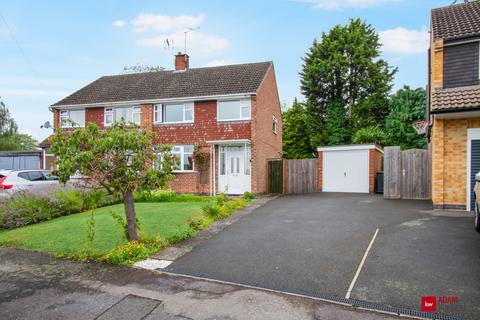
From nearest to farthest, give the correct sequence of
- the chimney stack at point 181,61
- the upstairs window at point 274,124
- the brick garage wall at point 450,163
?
the brick garage wall at point 450,163 < the upstairs window at point 274,124 < the chimney stack at point 181,61

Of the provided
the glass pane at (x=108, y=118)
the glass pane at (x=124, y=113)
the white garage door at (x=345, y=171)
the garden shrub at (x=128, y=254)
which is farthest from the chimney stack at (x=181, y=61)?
the garden shrub at (x=128, y=254)

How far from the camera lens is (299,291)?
4473 millimetres

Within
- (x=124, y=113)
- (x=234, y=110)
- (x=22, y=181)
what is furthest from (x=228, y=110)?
(x=22, y=181)

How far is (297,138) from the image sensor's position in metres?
32.7

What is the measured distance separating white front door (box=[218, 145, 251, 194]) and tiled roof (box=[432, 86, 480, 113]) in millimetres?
8412

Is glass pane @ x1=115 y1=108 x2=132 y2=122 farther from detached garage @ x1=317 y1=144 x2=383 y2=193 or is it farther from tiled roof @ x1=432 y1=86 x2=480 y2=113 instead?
tiled roof @ x1=432 y1=86 x2=480 y2=113

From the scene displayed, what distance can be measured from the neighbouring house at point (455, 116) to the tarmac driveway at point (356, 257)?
3.41ft

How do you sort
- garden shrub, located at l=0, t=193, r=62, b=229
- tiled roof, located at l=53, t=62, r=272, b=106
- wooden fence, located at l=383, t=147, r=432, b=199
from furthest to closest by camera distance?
1. tiled roof, located at l=53, t=62, r=272, b=106
2. wooden fence, located at l=383, t=147, r=432, b=199
3. garden shrub, located at l=0, t=193, r=62, b=229

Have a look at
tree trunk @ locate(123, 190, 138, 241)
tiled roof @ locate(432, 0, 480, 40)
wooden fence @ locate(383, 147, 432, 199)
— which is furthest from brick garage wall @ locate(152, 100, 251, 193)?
tree trunk @ locate(123, 190, 138, 241)

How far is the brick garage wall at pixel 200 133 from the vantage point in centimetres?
1642

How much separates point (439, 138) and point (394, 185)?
380 centimetres

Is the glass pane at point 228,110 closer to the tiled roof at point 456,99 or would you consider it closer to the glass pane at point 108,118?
the glass pane at point 108,118

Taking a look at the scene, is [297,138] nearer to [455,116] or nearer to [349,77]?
[349,77]

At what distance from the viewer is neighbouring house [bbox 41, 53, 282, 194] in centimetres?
1627
